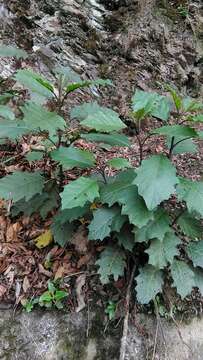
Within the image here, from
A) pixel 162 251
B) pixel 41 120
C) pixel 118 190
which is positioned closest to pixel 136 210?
pixel 118 190

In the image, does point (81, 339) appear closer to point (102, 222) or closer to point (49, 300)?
point (49, 300)

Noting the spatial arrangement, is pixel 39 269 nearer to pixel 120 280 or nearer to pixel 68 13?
pixel 120 280

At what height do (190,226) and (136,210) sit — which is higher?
(136,210)

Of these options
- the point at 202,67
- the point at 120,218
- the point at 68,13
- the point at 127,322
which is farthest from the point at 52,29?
the point at 127,322

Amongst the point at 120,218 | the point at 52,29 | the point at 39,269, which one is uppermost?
the point at 52,29

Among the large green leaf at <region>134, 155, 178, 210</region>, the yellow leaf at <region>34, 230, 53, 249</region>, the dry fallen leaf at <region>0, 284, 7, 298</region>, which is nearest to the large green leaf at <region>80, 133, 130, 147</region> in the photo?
the large green leaf at <region>134, 155, 178, 210</region>

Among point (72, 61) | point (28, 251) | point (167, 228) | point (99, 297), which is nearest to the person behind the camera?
point (167, 228)

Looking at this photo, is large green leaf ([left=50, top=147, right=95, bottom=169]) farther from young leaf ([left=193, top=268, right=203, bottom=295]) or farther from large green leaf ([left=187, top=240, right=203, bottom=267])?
young leaf ([left=193, top=268, right=203, bottom=295])
